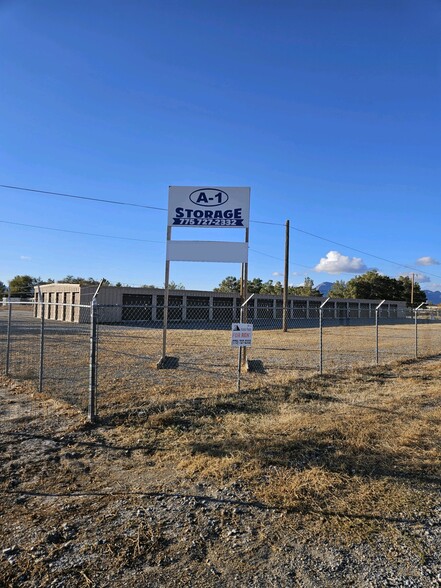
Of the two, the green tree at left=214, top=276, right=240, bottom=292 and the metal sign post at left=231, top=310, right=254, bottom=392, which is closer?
the metal sign post at left=231, top=310, right=254, bottom=392

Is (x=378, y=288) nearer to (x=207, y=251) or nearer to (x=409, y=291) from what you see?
(x=409, y=291)

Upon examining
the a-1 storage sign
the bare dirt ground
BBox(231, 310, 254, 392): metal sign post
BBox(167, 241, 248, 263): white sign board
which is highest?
the a-1 storage sign

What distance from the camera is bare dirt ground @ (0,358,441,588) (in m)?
2.73

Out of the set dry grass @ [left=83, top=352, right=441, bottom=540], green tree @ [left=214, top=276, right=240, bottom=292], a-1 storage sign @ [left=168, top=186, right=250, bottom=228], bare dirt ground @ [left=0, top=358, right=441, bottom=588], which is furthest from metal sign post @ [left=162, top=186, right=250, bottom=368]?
green tree @ [left=214, top=276, right=240, bottom=292]

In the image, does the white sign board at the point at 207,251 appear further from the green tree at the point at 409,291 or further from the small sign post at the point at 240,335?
the green tree at the point at 409,291

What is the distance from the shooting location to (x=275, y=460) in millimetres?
4520

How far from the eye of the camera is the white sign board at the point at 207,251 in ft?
37.0

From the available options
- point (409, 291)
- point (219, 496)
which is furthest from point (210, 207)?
point (409, 291)

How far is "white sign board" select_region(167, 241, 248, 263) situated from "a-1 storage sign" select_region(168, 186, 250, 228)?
51 cm

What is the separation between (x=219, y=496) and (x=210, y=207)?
8749 mm

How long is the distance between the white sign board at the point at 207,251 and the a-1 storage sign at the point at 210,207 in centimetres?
51

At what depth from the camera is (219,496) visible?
374cm

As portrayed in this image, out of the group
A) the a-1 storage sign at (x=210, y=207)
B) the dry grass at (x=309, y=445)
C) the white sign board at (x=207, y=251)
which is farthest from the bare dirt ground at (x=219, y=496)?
the a-1 storage sign at (x=210, y=207)

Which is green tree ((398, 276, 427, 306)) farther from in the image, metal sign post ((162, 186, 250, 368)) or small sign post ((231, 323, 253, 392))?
small sign post ((231, 323, 253, 392))
